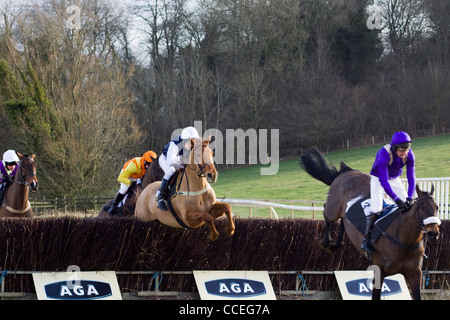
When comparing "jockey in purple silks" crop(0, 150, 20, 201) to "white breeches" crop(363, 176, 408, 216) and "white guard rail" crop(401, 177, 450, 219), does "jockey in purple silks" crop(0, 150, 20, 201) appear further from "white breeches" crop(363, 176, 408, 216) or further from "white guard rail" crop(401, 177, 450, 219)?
"white guard rail" crop(401, 177, 450, 219)

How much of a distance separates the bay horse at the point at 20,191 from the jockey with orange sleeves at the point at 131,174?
1534 mm

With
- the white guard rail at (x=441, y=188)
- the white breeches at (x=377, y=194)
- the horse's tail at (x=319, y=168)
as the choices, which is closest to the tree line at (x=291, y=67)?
the white guard rail at (x=441, y=188)

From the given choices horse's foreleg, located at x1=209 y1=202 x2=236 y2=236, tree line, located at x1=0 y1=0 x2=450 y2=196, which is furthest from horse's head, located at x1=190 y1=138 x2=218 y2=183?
tree line, located at x1=0 y1=0 x2=450 y2=196

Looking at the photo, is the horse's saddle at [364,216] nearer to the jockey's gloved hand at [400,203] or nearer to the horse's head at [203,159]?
the jockey's gloved hand at [400,203]

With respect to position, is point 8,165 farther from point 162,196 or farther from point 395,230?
point 395,230

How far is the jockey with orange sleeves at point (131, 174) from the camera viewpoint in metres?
9.66

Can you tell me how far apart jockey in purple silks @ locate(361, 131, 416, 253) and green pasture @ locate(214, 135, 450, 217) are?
564 inches

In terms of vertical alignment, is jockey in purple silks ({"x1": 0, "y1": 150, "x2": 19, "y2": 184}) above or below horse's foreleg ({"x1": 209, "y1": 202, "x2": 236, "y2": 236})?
above

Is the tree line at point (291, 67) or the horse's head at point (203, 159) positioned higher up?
the tree line at point (291, 67)

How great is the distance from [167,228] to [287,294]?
185 centimetres

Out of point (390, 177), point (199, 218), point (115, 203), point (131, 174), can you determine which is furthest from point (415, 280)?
point (115, 203)

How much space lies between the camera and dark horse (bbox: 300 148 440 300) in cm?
610
